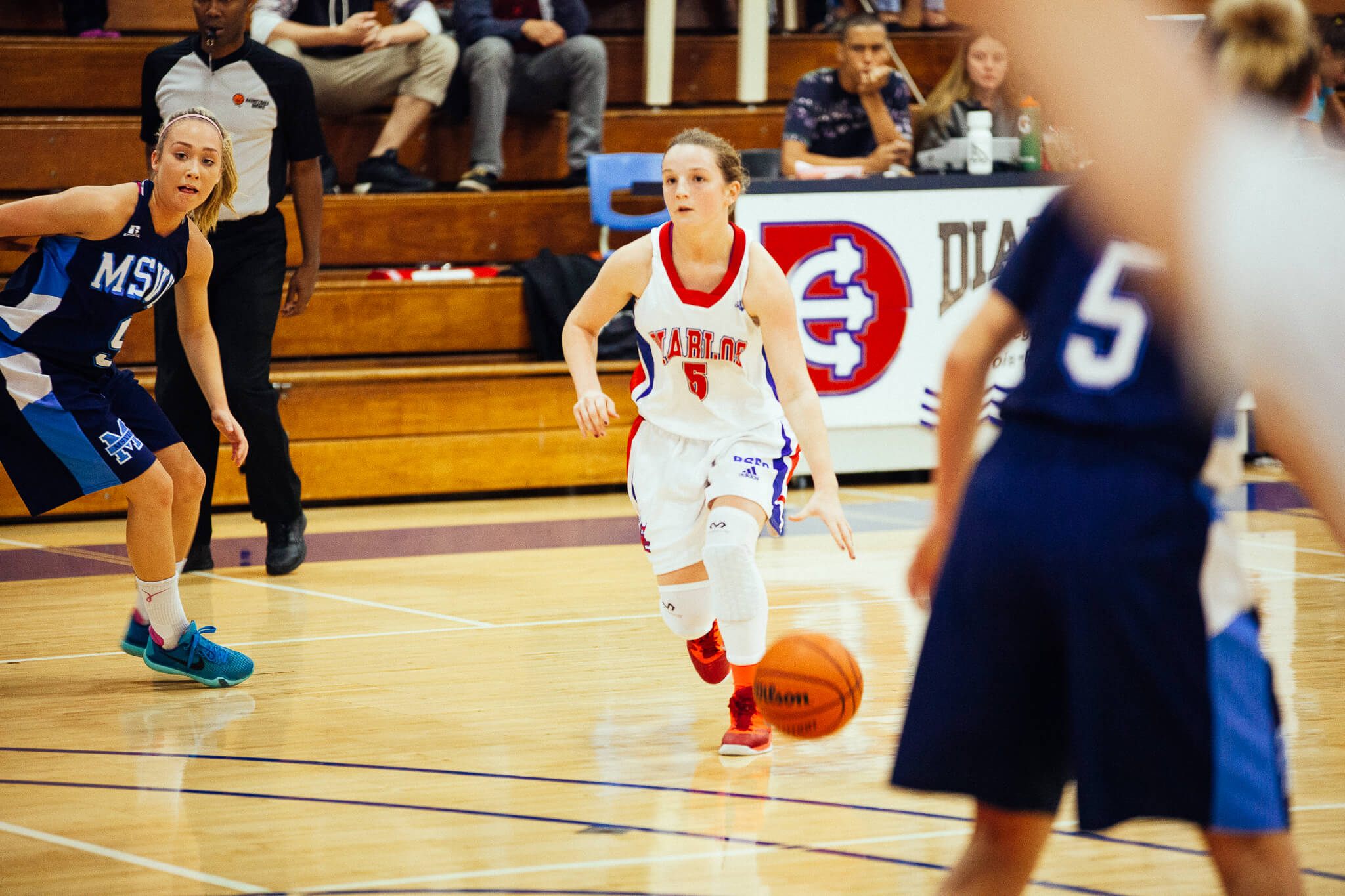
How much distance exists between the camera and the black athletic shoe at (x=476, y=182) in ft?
28.7

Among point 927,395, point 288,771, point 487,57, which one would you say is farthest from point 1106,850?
point 487,57

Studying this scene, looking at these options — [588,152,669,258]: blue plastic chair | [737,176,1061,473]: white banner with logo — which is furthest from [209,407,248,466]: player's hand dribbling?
[588,152,669,258]: blue plastic chair

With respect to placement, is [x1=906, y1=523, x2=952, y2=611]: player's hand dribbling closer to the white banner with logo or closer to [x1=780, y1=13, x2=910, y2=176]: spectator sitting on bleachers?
the white banner with logo

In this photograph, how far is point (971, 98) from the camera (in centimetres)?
864

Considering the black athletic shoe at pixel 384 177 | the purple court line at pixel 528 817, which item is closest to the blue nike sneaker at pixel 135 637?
the purple court line at pixel 528 817

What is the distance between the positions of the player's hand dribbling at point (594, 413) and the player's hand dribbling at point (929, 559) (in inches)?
65.7

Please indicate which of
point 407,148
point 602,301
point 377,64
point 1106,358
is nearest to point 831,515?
point 602,301

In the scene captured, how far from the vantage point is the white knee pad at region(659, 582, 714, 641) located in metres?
3.85

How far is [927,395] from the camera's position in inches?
316

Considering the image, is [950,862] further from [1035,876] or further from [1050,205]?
[1050,205]

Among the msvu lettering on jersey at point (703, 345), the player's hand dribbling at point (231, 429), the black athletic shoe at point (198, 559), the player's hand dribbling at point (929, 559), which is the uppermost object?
the player's hand dribbling at point (929, 559)

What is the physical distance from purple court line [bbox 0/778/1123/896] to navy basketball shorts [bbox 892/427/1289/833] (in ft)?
3.01

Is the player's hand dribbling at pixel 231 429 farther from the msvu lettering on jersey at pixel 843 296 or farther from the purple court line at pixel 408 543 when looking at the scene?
the msvu lettering on jersey at pixel 843 296

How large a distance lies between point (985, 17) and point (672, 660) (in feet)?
10.9
